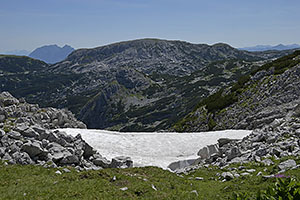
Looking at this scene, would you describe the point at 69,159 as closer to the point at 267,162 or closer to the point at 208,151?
the point at 267,162

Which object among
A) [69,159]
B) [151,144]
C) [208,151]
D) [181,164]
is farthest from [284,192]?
[151,144]

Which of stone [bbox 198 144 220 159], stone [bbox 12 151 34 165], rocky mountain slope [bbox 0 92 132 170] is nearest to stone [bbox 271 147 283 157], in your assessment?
stone [bbox 198 144 220 159]

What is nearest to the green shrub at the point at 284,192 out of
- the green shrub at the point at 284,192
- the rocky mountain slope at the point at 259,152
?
the green shrub at the point at 284,192

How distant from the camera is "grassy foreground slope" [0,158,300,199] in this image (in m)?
12.1

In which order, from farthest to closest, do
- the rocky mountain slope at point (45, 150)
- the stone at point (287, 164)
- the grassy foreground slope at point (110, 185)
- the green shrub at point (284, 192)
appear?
the rocky mountain slope at point (45, 150)
the stone at point (287, 164)
the grassy foreground slope at point (110, 185)
the green shrub at point (284, 192)

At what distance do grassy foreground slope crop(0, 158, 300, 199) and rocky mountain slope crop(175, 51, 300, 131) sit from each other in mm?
27822

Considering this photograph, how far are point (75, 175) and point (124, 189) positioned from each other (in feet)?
12.1

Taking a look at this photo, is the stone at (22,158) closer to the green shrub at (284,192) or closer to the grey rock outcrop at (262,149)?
the grey rock outcrop at (262,149)

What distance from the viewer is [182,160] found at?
1048 inches

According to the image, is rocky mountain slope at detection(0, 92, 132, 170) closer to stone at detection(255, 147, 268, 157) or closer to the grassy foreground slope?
the grassy foreground slope

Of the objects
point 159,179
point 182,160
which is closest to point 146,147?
point 182,160

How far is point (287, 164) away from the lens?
15500 millimetres

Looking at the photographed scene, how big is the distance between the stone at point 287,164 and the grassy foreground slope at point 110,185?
36 centimetres

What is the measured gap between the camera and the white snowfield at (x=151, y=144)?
2796 centimetres
